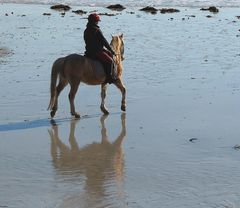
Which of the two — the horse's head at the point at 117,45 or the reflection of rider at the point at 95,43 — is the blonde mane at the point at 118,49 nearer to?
the horse's head at the point at 117,45

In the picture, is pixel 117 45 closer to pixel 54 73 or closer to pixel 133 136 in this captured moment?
pixel 54 73

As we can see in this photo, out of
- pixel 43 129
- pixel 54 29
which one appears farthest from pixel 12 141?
pixel 54 29

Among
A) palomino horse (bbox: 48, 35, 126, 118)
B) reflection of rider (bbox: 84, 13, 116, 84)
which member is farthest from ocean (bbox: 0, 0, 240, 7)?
palomino horse (bbox: 48, 35, 126, 118)

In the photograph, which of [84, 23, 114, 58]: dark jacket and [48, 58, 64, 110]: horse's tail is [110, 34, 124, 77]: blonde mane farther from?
[48, 58, 64, 110]: horse's tail

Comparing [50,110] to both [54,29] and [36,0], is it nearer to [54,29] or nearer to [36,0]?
[54,29]

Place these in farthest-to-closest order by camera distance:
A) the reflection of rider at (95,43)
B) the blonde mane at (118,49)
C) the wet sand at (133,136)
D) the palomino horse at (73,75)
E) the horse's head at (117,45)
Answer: the horse's head at (117,45), the blonde mane at (118,49), the reflection of rider at (95,43), the palomino horse at (73,75), the wet sand at (133,136)

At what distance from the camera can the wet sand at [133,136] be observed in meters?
6.17

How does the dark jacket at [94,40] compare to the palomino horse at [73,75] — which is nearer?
the palomino horse at [73,75]

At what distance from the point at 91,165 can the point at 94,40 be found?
11.3ft

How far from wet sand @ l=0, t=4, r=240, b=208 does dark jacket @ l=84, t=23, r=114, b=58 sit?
1.07 m

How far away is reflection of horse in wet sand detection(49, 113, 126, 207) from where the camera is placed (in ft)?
19.9

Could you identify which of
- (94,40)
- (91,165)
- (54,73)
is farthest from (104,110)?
(91,165)

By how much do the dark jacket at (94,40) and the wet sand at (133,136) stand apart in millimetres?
1074

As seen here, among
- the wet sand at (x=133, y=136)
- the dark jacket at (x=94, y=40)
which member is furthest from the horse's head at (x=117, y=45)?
the wet sand at (x=133, y=136)
